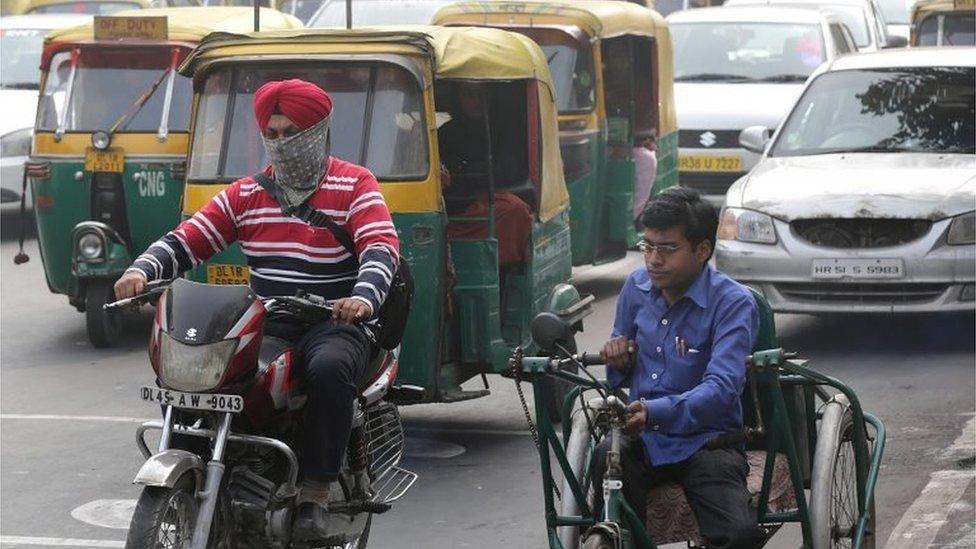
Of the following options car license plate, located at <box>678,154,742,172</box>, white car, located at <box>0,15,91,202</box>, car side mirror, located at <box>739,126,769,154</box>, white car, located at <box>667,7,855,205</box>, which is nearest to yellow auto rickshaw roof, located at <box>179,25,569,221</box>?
car side mirror, located at <box>739,126,769,154</box>

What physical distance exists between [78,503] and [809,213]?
16.4ft

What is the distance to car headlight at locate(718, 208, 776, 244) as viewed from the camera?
11.6 metres

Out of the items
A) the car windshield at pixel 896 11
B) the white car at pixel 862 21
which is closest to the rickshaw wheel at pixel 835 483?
the white car at pixel 862 21

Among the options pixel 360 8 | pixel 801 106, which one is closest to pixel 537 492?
pixel 801 106

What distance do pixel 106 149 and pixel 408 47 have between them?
13.8ft

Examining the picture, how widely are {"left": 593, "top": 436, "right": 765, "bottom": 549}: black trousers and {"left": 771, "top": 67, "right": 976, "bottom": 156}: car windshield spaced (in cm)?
729

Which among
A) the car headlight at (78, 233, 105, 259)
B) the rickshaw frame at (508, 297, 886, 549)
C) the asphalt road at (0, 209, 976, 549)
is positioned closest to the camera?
the rickshaw frame at (508, 297, 886, 549)

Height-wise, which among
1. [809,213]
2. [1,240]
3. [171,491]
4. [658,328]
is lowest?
[1,240]

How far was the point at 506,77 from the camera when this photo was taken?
30.1 ft

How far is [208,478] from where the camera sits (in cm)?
560

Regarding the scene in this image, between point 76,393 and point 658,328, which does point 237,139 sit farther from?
point 658,328

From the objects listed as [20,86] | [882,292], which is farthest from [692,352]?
[20,86]

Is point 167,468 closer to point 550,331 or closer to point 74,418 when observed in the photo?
point 550,331

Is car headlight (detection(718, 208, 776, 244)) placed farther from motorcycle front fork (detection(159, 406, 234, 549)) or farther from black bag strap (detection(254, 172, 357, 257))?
motorcycle front fork (detection(159, 406, 234, 549))
